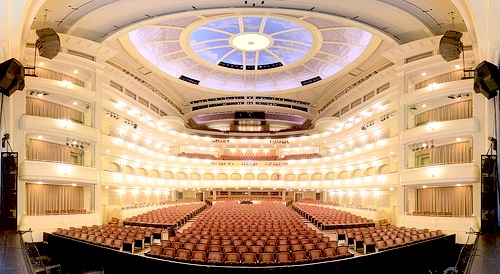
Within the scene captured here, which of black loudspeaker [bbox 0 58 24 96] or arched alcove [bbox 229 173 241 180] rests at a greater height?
black loudspeaker [bbox 0 58 24 96]

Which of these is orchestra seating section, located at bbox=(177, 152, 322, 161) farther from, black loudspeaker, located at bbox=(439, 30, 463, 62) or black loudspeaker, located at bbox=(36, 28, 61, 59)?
black loudspeaker, located at bbox=(36, 28, 61, 59)

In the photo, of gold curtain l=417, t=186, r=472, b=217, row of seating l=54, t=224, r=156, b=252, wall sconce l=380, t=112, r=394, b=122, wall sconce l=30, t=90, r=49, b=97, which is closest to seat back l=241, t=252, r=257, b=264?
row of seating l=54, t=224, r=156, b=252

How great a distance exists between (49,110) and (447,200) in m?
20.4

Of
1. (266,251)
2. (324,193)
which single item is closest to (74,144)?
(266,251)

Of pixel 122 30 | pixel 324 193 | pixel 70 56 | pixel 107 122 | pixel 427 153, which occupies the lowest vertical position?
pixel 324 193

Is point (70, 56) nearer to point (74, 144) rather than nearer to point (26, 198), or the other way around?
point (74, 144)

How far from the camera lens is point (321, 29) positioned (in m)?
22.8

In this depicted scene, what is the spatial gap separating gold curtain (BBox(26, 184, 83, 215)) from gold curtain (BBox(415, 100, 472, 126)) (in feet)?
60.6

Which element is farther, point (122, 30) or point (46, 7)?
point (122, 30)

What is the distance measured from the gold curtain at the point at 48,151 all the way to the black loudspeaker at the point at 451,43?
18.5m

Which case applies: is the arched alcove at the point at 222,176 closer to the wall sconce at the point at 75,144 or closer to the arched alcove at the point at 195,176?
the arched alcove at the point at 195,176

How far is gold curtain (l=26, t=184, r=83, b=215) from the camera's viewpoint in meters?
17.5

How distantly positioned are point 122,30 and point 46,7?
3.58 meters

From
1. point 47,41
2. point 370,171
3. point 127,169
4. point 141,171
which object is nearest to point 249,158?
point 141,171
